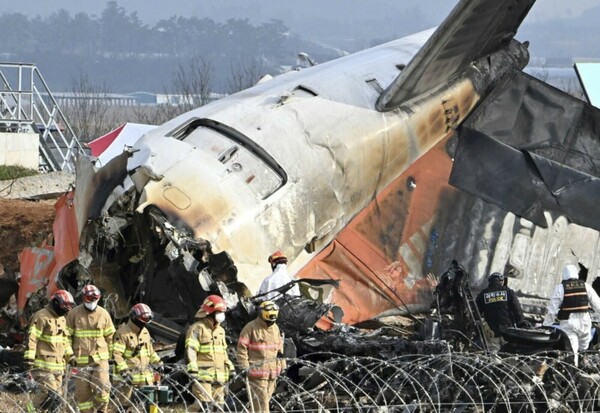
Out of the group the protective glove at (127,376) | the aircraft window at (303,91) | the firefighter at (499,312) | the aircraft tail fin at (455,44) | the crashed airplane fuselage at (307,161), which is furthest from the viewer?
the aircraft window at (303,91)

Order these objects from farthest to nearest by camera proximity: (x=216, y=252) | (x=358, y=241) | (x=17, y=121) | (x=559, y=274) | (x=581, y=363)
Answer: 1. (x=17, y=121)
2. (x=559, y=274)
3. (x=358, y=241)
4. (x=216, y=252)
5. (x=581, y=363)

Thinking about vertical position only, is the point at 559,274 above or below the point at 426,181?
below

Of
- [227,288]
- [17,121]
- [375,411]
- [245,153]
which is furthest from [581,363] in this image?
[17,121]

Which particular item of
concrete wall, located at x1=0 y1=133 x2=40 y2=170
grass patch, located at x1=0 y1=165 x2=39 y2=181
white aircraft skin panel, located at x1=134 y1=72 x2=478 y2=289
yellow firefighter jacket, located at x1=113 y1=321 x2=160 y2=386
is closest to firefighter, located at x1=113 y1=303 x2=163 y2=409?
yellow firefighter jacket, located at x1=113 y1=321 x2=160 y2=386

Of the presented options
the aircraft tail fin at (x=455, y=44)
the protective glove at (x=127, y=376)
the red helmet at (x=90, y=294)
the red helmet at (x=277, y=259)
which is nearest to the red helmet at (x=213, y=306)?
the protective glove at (x=127, y=376)

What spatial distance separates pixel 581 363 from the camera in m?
15.1

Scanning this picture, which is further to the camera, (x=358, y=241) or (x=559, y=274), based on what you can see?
(x=559, y=274)

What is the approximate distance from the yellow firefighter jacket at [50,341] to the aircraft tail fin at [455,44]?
822 cm

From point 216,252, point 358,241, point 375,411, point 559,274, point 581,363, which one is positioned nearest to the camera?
point 375,411

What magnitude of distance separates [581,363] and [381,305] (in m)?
5.73

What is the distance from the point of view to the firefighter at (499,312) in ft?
57.2

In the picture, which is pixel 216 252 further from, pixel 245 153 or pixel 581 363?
pixel 581 363

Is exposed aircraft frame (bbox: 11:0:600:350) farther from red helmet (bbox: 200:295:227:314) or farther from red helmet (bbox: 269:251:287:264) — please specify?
red helmet (bbox: 200:295:227:314)

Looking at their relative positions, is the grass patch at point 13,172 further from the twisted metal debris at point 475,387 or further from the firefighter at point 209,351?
the firefighter at point 209,351
